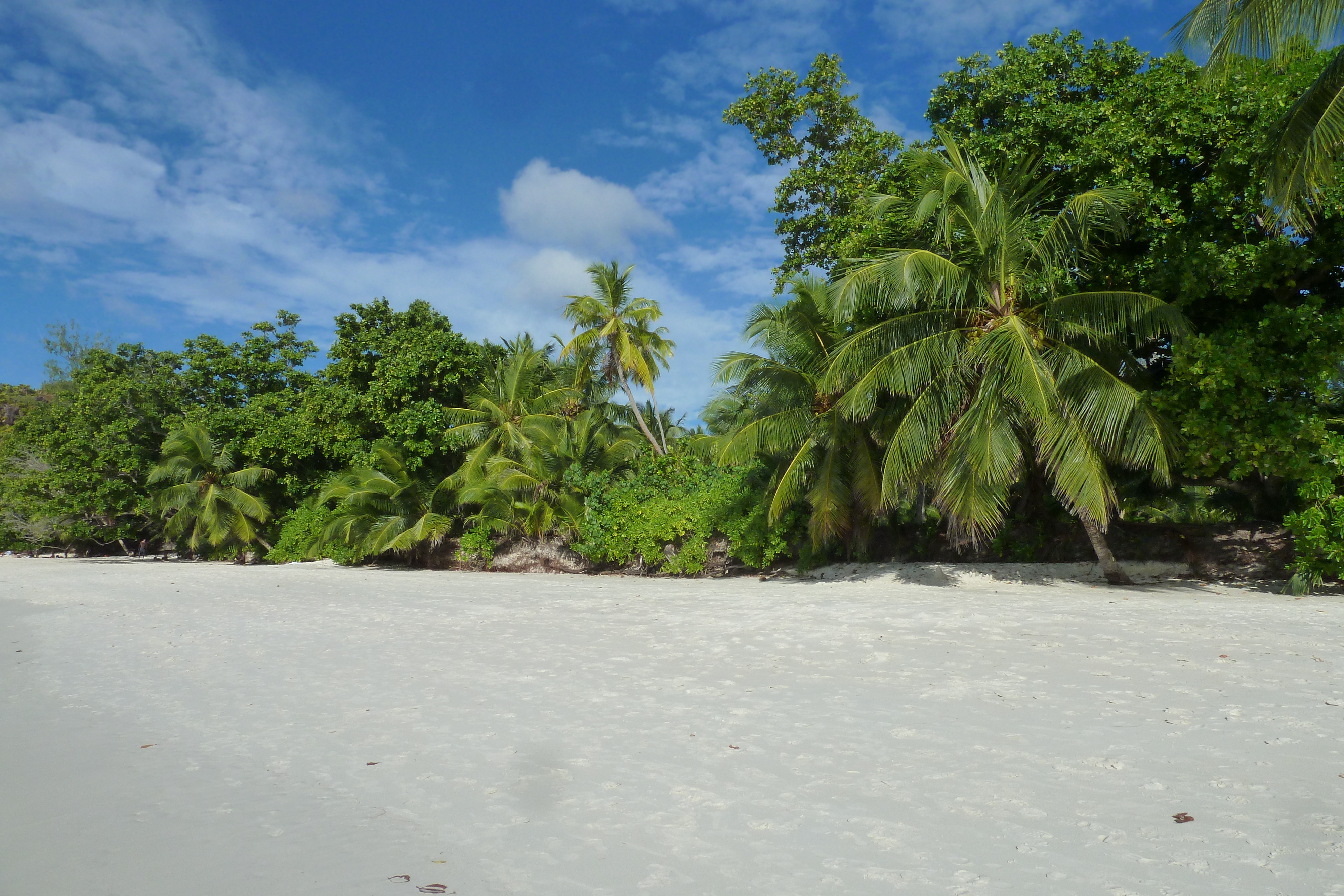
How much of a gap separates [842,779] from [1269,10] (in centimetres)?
803

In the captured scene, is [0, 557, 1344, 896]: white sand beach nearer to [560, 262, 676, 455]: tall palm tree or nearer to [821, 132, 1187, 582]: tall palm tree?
[821, 132, 1187, 582]: tall palm tree

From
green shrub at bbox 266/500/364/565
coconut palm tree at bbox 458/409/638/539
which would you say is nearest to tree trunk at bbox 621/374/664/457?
coconut palm tree at bbox 458/409/638/539

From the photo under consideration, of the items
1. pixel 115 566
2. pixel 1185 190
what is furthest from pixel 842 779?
pixel 115 566

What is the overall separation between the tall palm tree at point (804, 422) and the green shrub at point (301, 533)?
1720 cm

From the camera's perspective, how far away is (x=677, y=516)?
59.6 ft

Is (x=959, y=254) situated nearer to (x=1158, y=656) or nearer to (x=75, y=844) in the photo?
(x=1158, y=656)

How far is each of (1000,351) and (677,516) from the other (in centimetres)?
880

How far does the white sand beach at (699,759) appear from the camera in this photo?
10.4 feet

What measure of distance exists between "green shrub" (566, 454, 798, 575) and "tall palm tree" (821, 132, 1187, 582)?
4650mm

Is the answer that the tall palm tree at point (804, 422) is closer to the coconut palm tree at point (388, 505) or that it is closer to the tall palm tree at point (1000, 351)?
the tall palm tree at point (1000, 351)

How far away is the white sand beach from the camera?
10.4 feet

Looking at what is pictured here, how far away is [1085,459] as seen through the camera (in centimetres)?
1110

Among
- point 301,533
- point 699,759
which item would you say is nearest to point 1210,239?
point 699,759

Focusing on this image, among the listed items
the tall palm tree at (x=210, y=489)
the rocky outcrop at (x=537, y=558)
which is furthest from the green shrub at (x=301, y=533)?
the rocky outcrop at (x=537, y=558)
